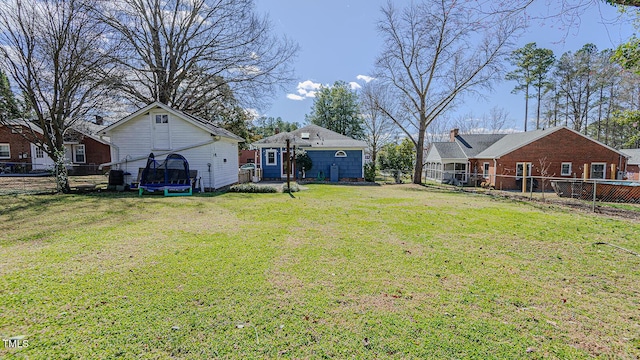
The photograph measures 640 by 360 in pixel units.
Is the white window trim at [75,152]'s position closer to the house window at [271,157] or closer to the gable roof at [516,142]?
the house window at [271,157]

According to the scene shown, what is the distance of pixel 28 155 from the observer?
23344 millimetres

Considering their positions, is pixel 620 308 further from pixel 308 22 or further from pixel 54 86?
pixel 54 86

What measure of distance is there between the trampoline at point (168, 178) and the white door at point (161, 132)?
1.45 m

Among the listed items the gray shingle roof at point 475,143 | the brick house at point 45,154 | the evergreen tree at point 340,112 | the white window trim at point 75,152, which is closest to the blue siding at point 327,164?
the gray shingle roof at point 475,143

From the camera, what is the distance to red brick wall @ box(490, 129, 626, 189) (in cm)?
2003

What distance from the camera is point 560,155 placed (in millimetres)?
20172

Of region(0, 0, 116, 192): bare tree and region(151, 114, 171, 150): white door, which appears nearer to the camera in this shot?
region(0, 0, 116, 192): bare tree

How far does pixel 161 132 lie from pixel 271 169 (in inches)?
353

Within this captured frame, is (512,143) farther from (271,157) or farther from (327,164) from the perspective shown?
(271,157)

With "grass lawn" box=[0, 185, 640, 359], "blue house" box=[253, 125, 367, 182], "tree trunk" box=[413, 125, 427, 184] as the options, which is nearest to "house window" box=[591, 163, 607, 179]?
"tree trunk" box=[413, 125, 427, 184]

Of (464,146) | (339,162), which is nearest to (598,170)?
(464,146)

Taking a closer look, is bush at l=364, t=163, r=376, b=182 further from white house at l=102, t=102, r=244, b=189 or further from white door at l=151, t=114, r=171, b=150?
white door at l=151, t=114, r=171, b=150

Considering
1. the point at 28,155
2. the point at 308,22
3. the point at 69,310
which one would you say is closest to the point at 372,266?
the point at 69,310

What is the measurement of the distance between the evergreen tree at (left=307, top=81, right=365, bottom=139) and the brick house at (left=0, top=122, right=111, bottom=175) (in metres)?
26.0
